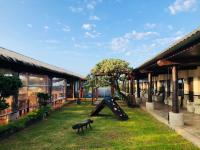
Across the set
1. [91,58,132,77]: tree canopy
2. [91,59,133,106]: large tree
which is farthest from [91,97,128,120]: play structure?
[91,58,132,77]: tree canopy

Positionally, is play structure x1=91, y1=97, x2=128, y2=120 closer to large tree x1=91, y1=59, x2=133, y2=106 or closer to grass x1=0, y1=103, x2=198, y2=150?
grass x1=0, y1=103, x2=198, y2=150

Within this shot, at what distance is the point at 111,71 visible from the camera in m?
25.3

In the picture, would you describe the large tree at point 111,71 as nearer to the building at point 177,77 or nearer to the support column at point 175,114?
the building at point 177,77

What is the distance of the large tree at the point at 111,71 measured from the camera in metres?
25.0

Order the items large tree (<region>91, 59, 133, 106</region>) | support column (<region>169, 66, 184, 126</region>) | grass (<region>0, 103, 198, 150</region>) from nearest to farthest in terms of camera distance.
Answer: grass (<region>0, 103, 198, 150</region>)
support column (<region>169, 66, 184, 126</region>)
large tree (<region>91, 59, 133, 106</region>)

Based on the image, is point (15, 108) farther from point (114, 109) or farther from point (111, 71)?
point (111, 71)

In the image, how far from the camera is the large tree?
25047 mm

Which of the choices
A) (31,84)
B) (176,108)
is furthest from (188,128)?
(31,84)

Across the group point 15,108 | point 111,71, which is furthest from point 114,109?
point 111,71

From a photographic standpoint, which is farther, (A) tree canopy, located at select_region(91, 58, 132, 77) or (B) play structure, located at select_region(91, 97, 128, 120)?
(A) tree canopy, located at select_region(91, 58, 132, 77)

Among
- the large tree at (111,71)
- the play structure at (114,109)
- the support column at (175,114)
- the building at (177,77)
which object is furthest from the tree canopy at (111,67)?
the support column at (175,114)

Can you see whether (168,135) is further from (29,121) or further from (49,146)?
(29,121)

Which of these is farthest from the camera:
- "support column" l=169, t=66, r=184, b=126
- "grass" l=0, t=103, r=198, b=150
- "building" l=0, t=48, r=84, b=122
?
"support column" l=169, t=66, r=184, b=126

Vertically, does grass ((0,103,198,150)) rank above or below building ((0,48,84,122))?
below
